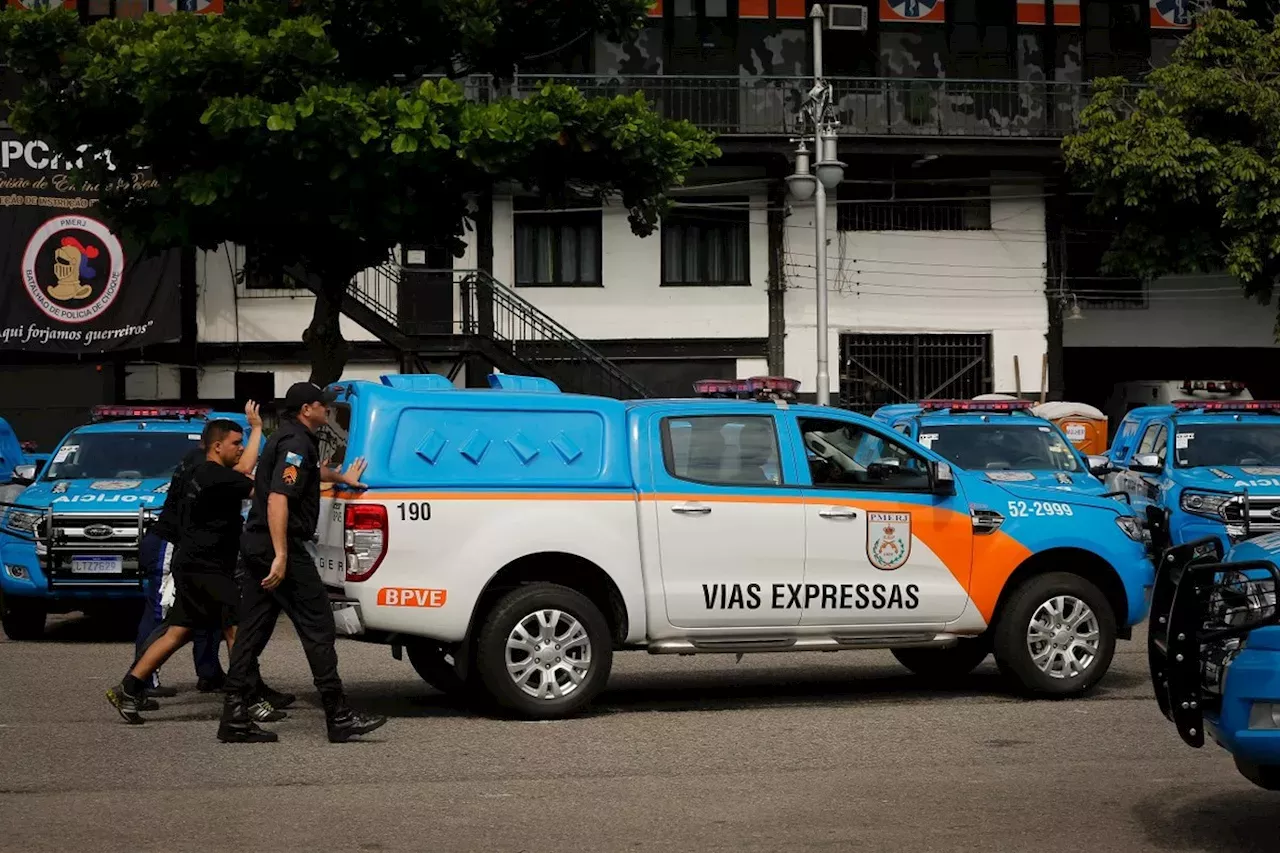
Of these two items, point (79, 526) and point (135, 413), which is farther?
point (135, 413)

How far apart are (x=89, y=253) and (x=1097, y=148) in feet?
53.9

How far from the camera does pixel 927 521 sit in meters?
10.6

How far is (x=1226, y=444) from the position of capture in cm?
1742

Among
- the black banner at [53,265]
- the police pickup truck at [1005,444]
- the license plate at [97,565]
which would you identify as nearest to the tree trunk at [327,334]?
the license plate at [97,565]

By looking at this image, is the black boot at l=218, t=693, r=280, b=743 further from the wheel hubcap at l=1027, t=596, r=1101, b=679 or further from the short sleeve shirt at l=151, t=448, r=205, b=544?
the wheel hubcap at l=1027, t=596, r=1101, b=679

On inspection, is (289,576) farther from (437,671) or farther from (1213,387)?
(1213,387)

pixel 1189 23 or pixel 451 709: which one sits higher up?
pixel 1189 23

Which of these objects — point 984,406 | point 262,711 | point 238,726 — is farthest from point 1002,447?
point 238,726

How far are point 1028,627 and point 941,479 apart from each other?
1.13 meters

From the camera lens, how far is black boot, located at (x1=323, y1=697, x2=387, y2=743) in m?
9.24

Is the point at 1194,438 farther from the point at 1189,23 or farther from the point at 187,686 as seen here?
the point at 1189,23

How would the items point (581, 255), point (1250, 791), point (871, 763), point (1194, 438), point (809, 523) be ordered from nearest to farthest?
point (1250, 791) → point (871, 763) → point (809, 523) → point (1194, 438) → point (581, 255)

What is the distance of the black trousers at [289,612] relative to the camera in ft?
30.1

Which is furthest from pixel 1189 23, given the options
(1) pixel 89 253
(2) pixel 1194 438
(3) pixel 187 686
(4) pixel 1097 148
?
(3) pixel 187 686
